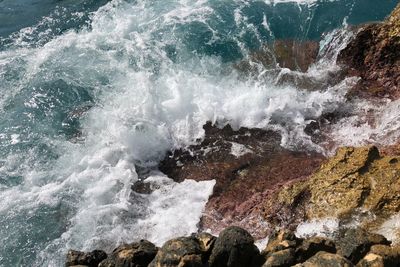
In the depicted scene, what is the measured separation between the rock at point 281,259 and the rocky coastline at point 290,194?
0.02m

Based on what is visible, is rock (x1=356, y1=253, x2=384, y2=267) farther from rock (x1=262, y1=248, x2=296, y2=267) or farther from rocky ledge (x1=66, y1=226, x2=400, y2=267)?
rock (x1=262, y1=248, x2=296, y2=267)

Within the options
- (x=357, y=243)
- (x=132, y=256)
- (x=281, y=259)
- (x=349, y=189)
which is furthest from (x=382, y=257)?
(x=132, y=256)

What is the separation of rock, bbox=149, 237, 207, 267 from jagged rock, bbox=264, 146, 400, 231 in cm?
330

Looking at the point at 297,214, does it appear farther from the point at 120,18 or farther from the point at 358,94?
the point at 120,18

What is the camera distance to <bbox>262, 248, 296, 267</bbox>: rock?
28.0 ft

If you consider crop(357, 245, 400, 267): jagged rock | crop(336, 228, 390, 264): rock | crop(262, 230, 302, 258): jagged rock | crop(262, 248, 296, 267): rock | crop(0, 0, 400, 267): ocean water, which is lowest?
crop(0, 0, 400, 267): ocean water

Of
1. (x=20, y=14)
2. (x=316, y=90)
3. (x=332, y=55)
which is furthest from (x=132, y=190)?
(x=20, y=14)

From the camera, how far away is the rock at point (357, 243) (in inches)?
340

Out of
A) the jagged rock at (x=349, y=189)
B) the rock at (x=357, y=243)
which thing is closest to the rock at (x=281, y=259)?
the rock at (x=357, y=243)

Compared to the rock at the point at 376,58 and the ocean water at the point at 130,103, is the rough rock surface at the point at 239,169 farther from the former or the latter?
the rock at the point at 376,58

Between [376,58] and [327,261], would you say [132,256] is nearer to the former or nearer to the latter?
[327,261]

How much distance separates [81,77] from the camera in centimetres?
1955

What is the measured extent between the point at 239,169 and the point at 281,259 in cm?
537

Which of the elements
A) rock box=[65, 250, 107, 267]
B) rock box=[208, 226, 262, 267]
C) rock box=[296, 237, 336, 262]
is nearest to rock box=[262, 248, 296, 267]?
rock box=[296, 237, 336, 262]
